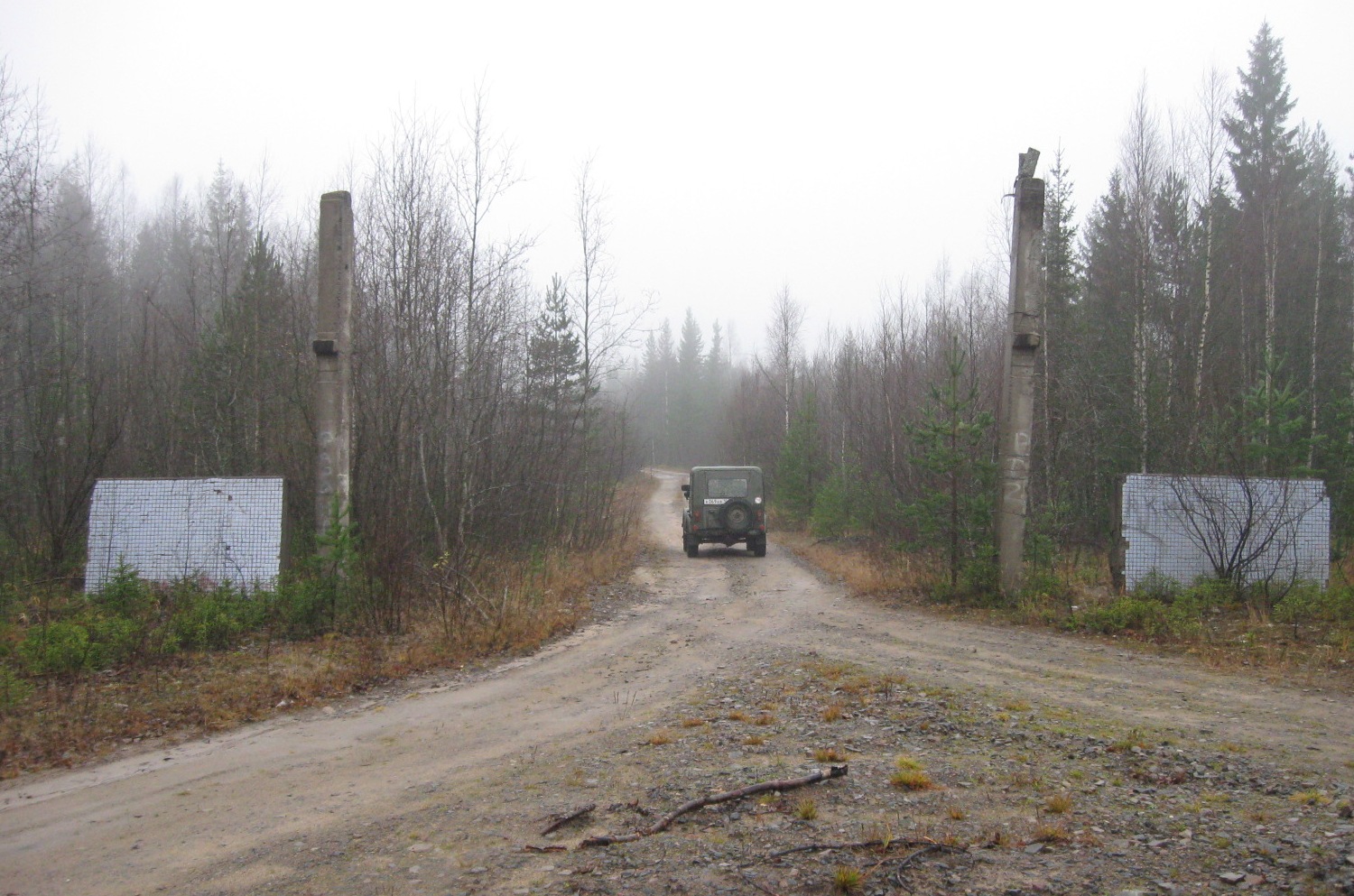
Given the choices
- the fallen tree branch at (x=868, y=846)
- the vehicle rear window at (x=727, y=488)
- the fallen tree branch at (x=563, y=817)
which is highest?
the vehicle rear window at (x=727, y=488)

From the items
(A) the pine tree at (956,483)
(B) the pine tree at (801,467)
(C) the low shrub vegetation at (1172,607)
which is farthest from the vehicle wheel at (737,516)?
(B) the pine tree at (801,467)

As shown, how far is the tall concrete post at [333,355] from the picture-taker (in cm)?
1134

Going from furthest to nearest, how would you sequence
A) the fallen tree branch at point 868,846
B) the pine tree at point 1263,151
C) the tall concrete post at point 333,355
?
the pine tree at point 1263,151
the tall concrete post at point 333,355
the fallen tree branch at point 868,846

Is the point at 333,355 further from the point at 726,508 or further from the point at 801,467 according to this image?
the point at 801,467

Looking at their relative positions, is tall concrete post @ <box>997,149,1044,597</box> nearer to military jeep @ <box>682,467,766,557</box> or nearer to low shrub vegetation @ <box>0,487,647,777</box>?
low shrub vegetation @ <box>0,487,647,777</box>

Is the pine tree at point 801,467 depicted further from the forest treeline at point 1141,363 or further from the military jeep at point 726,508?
the military jeep at point 726,508

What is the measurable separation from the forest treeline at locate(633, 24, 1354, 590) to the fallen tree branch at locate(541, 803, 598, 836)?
30.4 feet

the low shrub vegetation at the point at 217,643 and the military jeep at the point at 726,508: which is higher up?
the military jeep at the point at 726,508

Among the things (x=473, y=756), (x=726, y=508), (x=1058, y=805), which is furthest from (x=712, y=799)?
(x=726, y=508)

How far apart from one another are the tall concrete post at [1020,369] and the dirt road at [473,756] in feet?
5.67

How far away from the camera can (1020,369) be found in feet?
40.4

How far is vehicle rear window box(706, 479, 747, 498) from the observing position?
22562 millimetres

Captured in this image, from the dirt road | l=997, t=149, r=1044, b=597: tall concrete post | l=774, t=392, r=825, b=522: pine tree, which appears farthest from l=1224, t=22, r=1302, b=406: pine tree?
the dirt road

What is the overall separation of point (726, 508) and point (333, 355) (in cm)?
1260
